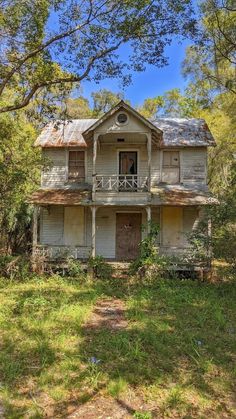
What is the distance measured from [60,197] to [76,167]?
2164mm

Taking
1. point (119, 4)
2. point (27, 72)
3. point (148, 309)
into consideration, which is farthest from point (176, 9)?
point (148, 309)

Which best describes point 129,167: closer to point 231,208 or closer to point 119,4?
point 231,208

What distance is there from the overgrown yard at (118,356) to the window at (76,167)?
26.9ft

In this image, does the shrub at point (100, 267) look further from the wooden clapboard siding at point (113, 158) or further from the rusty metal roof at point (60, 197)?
the wooden clapboard siding at point (113, 158)

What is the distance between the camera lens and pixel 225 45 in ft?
60.2

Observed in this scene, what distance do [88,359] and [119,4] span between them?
10477 millimetres

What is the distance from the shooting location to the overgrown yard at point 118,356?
5.05 m

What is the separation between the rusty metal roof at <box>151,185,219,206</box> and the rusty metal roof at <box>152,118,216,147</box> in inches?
80.6

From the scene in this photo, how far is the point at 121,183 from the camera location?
16891 mm

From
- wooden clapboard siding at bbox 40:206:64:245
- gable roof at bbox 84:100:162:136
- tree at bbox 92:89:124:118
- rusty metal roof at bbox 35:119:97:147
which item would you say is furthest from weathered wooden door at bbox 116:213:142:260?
tree at bbox 92:89:124:118

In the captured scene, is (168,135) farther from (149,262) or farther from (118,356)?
(118,356)

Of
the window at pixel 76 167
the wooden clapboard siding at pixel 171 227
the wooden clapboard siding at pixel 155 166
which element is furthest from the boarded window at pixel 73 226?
the wooden clapboard siding at pixel 171 227

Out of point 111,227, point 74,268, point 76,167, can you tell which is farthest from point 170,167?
point 74,268

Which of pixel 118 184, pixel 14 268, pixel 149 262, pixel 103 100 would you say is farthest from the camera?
pixel 103 100
